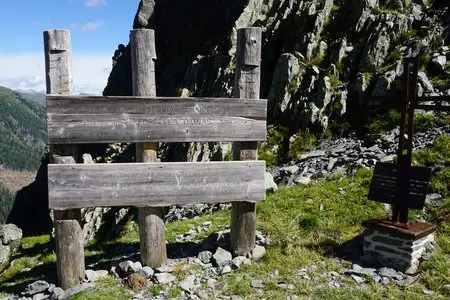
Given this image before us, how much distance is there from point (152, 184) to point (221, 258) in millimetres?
2527

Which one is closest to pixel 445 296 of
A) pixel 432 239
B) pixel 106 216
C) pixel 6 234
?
pixel 432 239

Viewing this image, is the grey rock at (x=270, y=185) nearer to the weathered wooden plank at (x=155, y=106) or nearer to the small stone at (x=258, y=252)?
the small stone at (x=258, y=252)

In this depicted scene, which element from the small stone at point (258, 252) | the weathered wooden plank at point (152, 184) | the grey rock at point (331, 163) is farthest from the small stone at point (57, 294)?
the grey rock at point (331, 163)

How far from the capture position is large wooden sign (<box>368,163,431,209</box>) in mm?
8539

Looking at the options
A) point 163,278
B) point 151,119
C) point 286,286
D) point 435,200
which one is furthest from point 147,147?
point 435,200

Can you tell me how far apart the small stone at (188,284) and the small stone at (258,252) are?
1.77 meters

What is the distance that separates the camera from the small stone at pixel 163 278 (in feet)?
27.4

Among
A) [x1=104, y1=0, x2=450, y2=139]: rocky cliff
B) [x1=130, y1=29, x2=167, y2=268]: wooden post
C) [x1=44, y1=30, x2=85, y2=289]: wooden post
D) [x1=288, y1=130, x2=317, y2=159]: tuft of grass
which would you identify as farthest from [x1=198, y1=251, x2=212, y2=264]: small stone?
[x1=104, y1=0, x2=450, y2=139]: rocky cliff

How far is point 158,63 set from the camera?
5906cm

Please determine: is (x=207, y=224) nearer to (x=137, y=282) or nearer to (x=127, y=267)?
(x=127, y=267)

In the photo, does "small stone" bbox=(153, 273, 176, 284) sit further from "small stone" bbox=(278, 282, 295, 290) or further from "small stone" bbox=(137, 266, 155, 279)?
"small stone" bbox=(278, 282, 295, 290)

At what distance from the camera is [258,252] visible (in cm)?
955

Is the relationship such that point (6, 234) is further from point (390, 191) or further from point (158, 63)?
point (158, 63)

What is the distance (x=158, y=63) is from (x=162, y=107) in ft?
174
